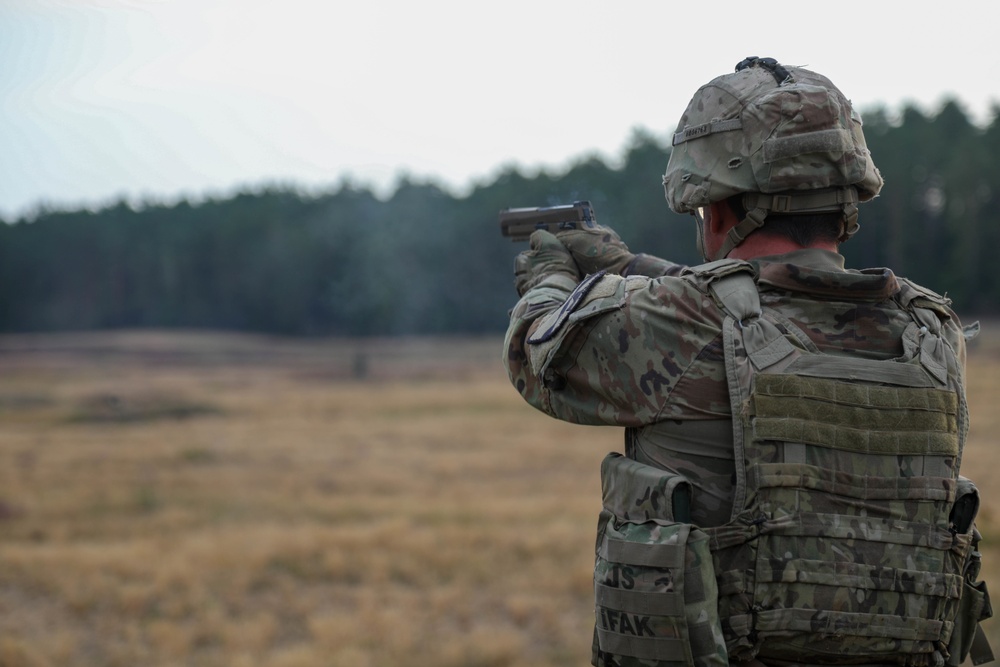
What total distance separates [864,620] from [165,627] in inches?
282

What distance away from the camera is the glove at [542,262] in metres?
2.65

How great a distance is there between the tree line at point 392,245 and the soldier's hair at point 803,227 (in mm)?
12068

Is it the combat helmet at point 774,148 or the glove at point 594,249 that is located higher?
the combat helmet at point 774,148

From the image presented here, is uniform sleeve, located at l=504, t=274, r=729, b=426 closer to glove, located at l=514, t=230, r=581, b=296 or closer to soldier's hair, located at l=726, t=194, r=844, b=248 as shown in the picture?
soldier's hair, located at l=726, t=194, r=844, b=248

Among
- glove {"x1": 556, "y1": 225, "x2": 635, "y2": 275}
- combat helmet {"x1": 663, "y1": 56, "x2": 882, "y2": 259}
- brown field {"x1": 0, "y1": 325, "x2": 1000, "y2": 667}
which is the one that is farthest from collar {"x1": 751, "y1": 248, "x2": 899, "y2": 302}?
brown field {"x1": 0, "y1": 325, "x2": 1000, "y2": 667}

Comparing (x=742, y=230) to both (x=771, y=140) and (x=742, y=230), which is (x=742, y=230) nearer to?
(x=742, y=230)

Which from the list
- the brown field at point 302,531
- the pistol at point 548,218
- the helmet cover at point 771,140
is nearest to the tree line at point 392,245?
the brown field at point 302,531

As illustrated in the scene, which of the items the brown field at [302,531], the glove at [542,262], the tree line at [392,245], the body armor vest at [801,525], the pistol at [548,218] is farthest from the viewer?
the tree line at [392,245]

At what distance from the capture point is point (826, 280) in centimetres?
207

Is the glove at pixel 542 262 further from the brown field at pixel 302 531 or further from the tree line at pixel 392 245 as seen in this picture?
the tree line at pixel 392 245

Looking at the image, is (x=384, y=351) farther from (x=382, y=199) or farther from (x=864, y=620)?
(x=864, y=620)

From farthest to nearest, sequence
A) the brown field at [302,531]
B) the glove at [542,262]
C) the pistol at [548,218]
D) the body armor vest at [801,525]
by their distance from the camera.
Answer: the brown field at [302,531] < the pistol at [548,218] < the glove at [542,262] < the body armor vest at [801,525]

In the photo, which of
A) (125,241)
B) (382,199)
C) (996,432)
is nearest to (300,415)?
(996,432)

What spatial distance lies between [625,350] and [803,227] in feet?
1.74
